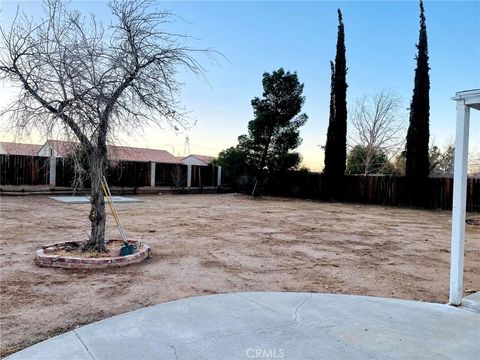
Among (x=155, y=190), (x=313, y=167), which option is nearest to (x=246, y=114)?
(x=313, y=167)

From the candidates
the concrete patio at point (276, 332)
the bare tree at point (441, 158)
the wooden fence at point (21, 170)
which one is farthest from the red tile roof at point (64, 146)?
the bare tree at point (441, 158)

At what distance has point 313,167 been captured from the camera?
21.7 metres

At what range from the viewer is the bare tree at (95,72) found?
493cm

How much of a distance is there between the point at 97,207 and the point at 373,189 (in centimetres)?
1466

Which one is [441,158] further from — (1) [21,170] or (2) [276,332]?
(2) [276,332]

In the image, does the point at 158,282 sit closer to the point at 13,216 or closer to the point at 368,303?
the point at 368,303

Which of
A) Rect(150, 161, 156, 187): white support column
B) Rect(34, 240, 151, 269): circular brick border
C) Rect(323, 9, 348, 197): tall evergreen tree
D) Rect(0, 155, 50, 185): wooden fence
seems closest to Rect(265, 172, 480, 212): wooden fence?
Rect(323, 9, 348, 197): tall evergreen tree

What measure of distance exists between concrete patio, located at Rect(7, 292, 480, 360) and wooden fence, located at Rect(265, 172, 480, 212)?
13.5 m

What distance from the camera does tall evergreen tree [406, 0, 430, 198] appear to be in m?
15.9

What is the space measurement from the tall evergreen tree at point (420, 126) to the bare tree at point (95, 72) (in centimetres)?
1350

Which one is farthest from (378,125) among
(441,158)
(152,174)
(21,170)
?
(21,170)

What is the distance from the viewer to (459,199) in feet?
11.2

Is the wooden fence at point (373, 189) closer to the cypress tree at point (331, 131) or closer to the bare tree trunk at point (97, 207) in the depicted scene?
the cypress tree at point (331, 131)

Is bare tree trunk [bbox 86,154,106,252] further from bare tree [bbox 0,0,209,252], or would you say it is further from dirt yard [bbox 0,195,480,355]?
dirt yard [bbox 0,195,480,355]
